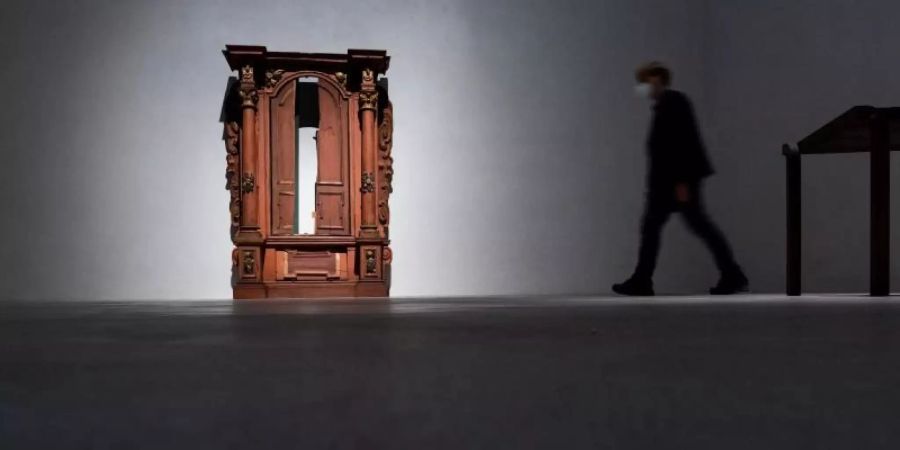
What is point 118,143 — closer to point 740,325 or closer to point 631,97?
point 631,97

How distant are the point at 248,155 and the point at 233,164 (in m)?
0.46

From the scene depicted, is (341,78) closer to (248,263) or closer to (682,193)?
(248,263)

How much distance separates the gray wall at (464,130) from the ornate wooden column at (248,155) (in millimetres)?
617

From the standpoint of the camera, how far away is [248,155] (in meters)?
5.43

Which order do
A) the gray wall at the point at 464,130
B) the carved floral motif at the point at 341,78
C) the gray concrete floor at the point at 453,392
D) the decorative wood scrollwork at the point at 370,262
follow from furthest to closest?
the gray wall at the point at 464,130 < the carved floral motif at the point at 341,78 < the decorative wood scrollwork at the point at 370,262 < the gray concrete floor at the point at 453,392

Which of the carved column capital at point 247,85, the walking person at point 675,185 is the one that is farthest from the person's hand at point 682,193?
the carved column capital at point 247,85

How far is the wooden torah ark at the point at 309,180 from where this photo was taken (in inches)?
211

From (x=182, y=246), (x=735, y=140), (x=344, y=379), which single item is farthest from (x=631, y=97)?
(x=344, y=379)

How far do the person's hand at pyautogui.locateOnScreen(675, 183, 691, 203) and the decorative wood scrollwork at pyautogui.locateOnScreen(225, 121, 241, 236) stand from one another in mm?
2987

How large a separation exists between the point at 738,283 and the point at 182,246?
3.73 meters

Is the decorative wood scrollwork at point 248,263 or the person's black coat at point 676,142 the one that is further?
the decorative wood scrollwork at point 248,263

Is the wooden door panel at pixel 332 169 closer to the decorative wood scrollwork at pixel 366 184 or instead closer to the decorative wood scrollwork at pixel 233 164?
the decorative wood scrollwork at pixel 366 184

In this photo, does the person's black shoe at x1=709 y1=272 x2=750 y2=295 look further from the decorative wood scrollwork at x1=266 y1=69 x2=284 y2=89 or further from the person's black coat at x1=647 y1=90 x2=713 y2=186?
the decorative wood scrollwork at x1=266 y1=69 x2=284 y2=89

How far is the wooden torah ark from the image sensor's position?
5.36m
